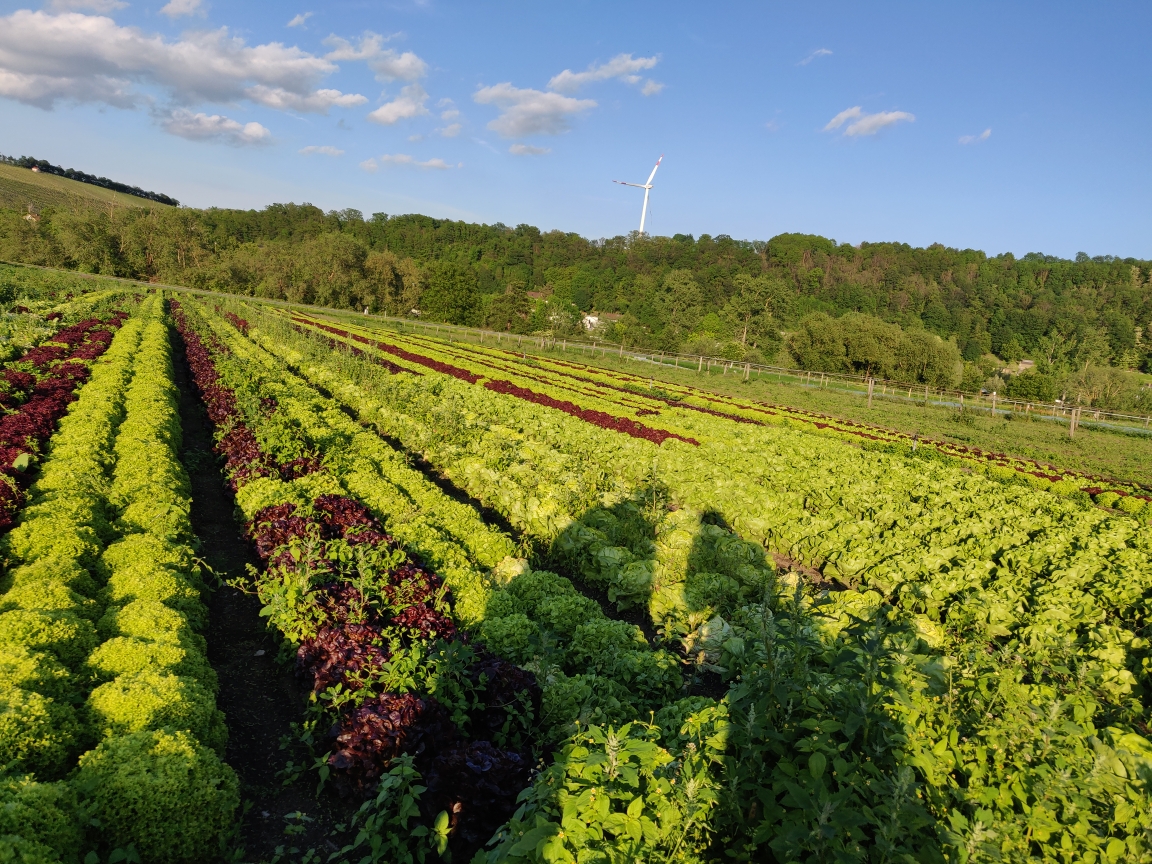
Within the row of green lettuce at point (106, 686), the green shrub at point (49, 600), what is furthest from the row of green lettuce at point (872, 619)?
the green shrub at point (49, 600)

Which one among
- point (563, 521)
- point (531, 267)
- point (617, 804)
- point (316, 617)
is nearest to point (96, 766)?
point (316, 617)

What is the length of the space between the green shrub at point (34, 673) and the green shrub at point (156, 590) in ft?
4.47

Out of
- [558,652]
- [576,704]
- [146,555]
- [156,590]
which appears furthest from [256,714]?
[576,704]

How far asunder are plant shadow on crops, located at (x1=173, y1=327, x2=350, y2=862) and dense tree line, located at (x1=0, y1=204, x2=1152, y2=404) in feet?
201

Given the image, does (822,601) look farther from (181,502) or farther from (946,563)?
(181,502)

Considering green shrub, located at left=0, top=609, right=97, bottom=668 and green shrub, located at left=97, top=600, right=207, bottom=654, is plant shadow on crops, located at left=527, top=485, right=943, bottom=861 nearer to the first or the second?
green shrub, located at left=97, top=600, right=207, bottom=654

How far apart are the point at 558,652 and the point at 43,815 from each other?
4130mm

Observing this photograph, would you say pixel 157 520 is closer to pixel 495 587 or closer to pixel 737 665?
pixel 495 587

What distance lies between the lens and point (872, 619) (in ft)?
15.7

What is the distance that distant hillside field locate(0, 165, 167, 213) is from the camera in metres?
105

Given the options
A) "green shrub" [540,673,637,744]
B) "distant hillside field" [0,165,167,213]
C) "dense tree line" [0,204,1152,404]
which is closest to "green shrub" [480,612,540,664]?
"green shrub" [540,673,637,744]

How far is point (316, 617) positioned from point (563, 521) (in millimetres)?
4812

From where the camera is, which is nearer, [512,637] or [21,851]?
[21,851]

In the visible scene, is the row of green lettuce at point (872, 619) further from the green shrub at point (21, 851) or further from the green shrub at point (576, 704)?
the green shrub at point (21, 851)
